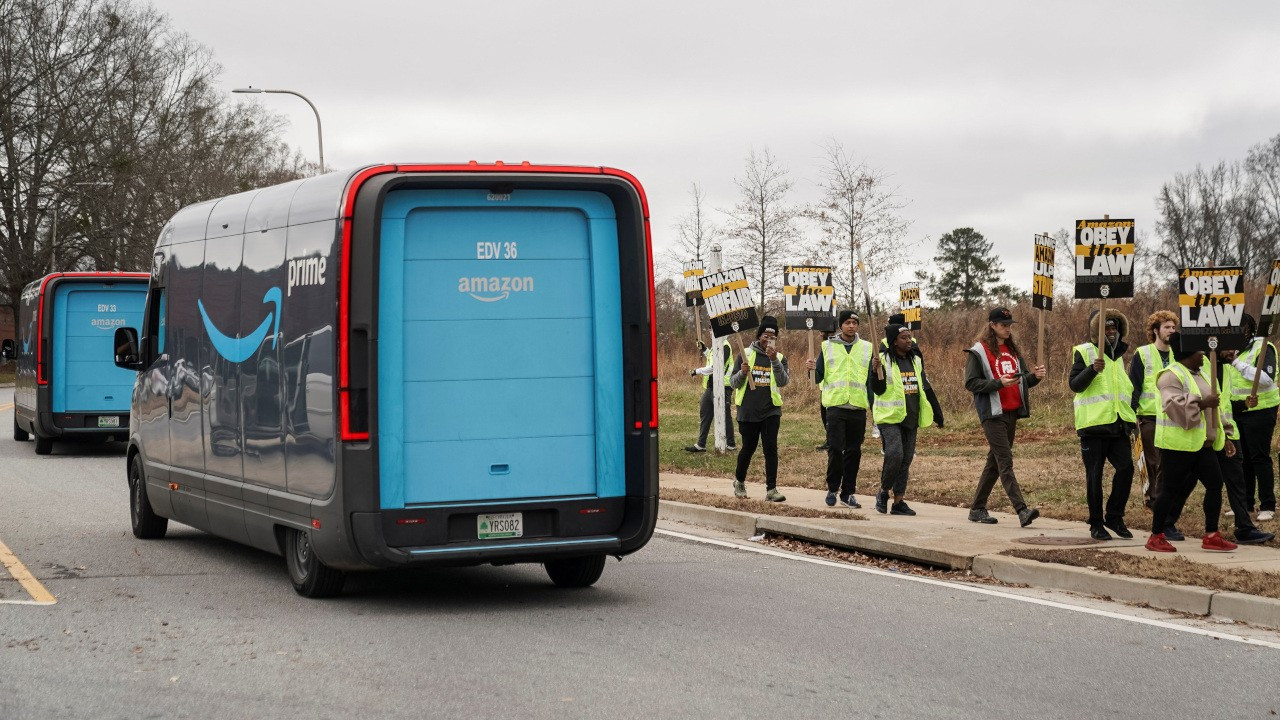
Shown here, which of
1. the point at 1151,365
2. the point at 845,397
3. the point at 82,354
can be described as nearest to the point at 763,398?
the point at 845,397

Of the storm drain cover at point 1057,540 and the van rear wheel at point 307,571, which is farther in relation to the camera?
the storm drain cover at point 1057,540

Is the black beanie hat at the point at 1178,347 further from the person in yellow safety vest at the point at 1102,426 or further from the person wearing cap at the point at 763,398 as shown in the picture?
the person wearing cap at the point at 763,398

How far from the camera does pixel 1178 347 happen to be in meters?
11.6

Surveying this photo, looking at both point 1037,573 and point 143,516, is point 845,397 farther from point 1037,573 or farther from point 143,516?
point 143,516

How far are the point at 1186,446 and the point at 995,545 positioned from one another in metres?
1.68

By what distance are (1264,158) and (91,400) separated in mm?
60883

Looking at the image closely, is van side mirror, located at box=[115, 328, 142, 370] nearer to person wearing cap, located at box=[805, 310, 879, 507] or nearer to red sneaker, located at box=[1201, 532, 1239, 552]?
person wearing cap, located at box=[805, 310, 879, 507]

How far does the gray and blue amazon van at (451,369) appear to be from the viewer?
8.71 metres

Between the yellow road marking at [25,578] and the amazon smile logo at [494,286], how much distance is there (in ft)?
10.6

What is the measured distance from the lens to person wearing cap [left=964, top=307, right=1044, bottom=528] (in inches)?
512

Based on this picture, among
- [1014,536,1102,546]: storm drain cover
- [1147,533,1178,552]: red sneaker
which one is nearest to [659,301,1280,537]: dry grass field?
[1014,536,1102,546]: storm drain cover

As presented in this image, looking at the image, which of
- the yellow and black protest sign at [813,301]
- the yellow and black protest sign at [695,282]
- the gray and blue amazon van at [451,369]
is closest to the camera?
the gray and blue amazon van at [451,369]

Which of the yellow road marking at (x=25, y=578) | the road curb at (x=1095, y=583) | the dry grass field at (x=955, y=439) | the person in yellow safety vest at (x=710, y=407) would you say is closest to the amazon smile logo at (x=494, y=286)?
the yellow road marking at (x=25, y=578)

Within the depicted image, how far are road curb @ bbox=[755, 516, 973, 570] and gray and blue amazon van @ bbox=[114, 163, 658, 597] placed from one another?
2.98 m
